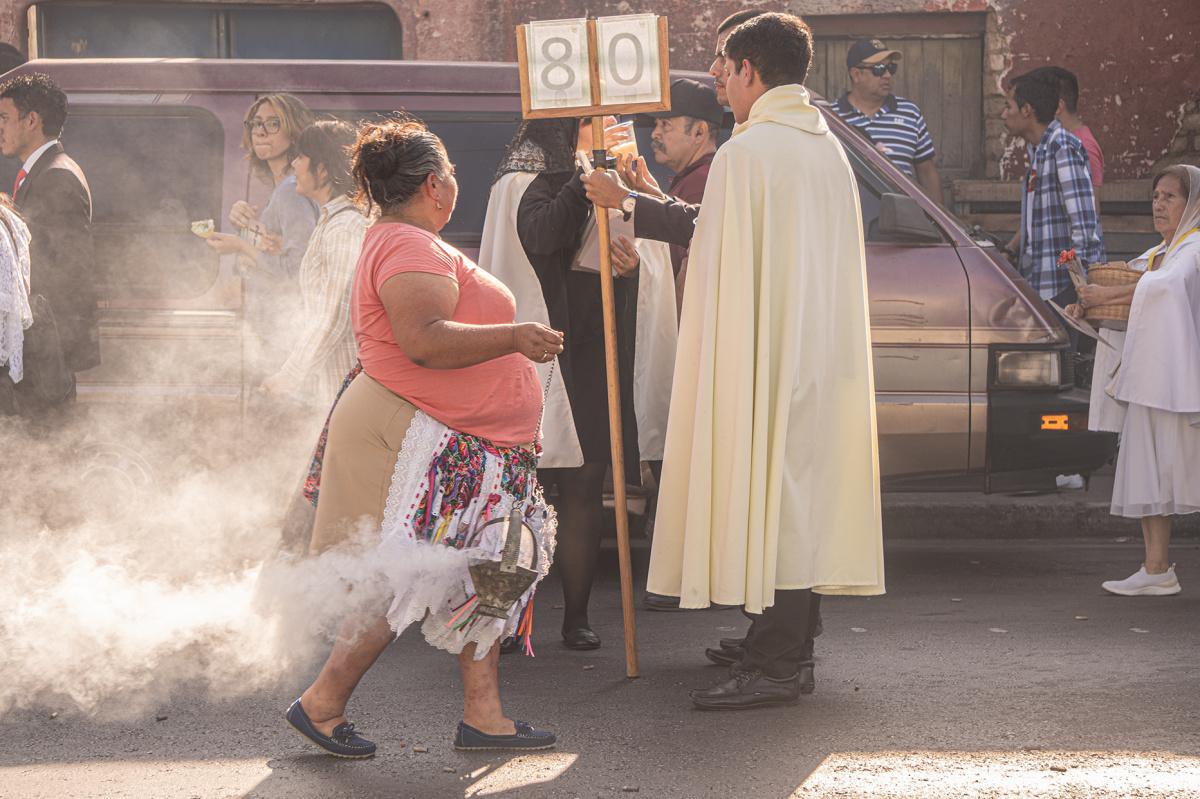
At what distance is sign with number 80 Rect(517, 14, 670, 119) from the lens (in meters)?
4.88

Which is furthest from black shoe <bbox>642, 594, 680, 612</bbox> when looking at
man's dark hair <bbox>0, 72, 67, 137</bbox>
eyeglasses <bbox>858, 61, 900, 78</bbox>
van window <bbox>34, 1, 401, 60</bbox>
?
van window <bbox>34, 1, 401, 60</bbox>

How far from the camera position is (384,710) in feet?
15.3

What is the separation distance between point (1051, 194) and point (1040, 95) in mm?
573

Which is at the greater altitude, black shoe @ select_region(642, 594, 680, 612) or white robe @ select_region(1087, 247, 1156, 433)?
white robe @ select_region(1087, 247, 1156, 433)

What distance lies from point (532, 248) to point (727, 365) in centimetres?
98

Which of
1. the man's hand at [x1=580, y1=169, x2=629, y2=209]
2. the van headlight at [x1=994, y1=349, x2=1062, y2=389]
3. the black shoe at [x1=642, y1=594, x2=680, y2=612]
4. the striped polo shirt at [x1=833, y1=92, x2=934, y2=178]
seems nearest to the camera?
the man's hand at [x1=580, y1=169, x2=629, y2=209]

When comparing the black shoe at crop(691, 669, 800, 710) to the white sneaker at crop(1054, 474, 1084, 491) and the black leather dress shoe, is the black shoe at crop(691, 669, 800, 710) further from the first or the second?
the white sneaker at crop(1054, 474, 1084, 491)

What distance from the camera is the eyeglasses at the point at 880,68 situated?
8.95 m

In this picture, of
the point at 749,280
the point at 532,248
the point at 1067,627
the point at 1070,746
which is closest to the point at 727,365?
the point at 749,280

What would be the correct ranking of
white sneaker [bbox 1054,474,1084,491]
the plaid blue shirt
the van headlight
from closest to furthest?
1. the van headlight
2. white sneaker [bbox 1054,474,1084,491]
3. the plaid blue shirt

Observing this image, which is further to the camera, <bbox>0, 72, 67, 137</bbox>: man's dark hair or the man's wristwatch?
<bbox>0, 72, 67, 137</bbox>: man's dark hair

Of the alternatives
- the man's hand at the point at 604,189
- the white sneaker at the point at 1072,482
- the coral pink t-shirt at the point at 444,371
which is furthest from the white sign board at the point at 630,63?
the white sneaker at the point at 1072,482

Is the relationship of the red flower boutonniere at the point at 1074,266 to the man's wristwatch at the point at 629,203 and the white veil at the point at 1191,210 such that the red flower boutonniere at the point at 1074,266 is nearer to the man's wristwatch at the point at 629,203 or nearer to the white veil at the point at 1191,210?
the white veil at the point at 1191,210

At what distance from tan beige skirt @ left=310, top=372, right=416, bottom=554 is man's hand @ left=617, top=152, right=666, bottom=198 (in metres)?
1.56
